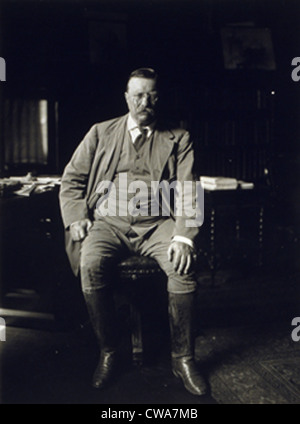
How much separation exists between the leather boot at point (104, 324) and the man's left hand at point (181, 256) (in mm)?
452

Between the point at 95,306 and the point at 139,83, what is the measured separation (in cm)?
144

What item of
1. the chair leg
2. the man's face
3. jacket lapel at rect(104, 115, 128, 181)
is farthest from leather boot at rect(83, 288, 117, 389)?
the man's face

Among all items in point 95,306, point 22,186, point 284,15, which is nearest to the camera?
point 95,306

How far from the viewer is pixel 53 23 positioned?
490cm

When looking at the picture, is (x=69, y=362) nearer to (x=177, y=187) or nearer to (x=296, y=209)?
(x=177, y=187)

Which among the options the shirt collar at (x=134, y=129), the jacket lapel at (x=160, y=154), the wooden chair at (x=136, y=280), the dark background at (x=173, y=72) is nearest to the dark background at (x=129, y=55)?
the dark background at (x=173, y=72)

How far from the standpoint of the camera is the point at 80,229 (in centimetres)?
325

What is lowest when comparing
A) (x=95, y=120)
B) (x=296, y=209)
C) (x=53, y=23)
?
(x=296, y=209)

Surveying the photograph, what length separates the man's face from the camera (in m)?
3.18

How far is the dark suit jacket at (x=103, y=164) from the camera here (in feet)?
10.9

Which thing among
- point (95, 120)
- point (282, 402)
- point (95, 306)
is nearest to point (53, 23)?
point (95, 120)

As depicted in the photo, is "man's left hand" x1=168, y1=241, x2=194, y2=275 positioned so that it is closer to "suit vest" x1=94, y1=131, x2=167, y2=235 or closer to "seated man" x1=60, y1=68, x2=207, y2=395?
"seated man" x1=60, y1=68, x2=207, y2=395

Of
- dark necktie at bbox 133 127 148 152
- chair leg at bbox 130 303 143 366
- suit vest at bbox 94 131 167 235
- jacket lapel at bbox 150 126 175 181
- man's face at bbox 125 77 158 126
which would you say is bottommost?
chair leg at bbox 130 303 143 366

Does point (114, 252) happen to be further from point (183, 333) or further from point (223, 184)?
point (223, 184)
